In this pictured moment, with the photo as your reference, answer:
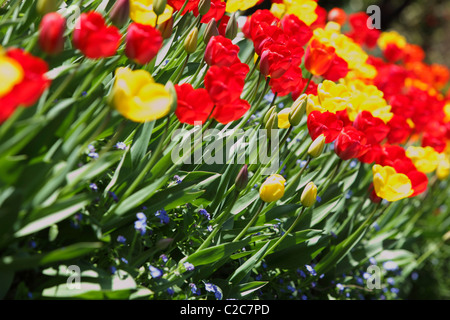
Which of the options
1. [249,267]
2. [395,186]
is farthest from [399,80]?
[249,267]

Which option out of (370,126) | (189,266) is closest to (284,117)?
(370,126)

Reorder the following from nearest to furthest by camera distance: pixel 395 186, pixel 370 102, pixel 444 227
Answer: pixel 395 186 → pixel 370 102 → pixel 444 227

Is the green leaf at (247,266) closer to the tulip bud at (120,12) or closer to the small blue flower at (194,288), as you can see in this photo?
the small blue flower at (194,288)

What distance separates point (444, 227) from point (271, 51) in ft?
6.80

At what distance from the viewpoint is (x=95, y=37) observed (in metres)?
1.15

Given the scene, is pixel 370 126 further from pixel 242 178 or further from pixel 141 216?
pixel 141 216

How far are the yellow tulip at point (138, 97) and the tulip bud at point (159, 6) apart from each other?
0.48 m

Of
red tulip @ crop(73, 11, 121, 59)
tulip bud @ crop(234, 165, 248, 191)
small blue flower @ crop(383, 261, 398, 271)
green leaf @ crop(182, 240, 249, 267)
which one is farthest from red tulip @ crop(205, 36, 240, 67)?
small blue flower @ crop(383, 261, 398, 271)

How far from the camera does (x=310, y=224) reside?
76.6 inches

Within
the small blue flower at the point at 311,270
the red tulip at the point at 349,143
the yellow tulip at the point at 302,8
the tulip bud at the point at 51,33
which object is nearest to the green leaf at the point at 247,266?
the small blue flower at the point at 311,270

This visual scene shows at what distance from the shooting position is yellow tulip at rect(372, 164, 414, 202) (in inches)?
71.1

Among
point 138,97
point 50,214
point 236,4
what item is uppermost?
point 236,4

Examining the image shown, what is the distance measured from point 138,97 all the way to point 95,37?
167 mm
